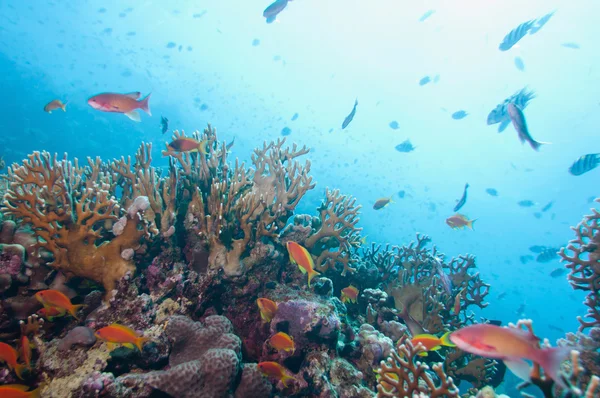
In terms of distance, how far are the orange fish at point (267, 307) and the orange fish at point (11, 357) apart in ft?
8.09

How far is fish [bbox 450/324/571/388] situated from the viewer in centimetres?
139

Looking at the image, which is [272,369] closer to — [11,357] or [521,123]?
[11,357]

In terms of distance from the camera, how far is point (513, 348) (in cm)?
146

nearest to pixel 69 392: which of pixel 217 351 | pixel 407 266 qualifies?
pixel 217 351

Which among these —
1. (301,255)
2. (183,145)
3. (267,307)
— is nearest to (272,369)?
(267,307)

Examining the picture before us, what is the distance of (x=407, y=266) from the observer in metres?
6.66

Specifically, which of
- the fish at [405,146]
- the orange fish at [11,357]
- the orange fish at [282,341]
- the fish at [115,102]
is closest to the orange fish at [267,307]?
the orange fish at [282,341]

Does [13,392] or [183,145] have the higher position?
[183,145]

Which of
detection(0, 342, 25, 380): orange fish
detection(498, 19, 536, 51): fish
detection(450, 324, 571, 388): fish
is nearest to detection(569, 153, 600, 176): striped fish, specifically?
detection(498, 19, 536, 51): fish

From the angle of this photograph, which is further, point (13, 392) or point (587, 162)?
point (587, 162)

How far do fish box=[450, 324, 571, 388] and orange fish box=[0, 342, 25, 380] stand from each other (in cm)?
384

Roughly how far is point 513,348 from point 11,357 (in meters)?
4.17

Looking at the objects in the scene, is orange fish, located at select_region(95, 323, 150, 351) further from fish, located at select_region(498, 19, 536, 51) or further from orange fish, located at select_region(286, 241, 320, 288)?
fish, located at select_region(498, 19, 536, 51)

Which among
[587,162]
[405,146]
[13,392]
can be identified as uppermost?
[405,146]
